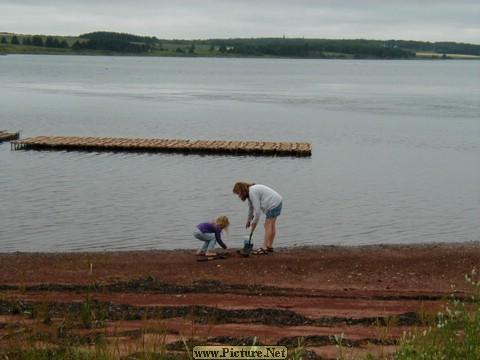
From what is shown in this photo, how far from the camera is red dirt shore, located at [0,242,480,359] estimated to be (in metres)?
9.32

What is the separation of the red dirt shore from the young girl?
0.38 m

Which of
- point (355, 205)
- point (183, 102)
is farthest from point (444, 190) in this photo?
point (183, 102)

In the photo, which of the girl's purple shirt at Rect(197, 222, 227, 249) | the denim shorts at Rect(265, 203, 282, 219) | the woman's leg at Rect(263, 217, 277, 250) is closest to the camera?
the girl's purple shirt at Rect(197, 222, 227, 249)

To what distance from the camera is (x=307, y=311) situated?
11961mm

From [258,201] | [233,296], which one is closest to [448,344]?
[233,296]

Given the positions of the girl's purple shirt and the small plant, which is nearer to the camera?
the small plant

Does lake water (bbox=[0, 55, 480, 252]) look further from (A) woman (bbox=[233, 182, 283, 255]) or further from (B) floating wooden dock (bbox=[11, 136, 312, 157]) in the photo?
(A) woman (bbox=[233, 182, 283, 255])

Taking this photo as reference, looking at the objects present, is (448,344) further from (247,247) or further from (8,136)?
(8,136)

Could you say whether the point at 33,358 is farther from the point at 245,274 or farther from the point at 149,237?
the point at 149,237

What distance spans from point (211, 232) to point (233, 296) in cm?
366

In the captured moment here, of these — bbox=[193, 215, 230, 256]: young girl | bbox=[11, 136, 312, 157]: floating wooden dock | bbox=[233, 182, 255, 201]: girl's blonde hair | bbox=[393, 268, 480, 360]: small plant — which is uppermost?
bbox=[393, 268, 480, 360]: small plant

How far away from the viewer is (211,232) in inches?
653

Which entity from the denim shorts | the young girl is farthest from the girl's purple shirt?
the denim shorts

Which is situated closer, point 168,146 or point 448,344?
point 448,344
